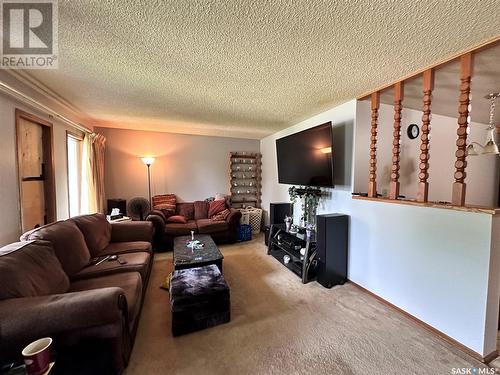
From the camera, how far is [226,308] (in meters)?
1.98

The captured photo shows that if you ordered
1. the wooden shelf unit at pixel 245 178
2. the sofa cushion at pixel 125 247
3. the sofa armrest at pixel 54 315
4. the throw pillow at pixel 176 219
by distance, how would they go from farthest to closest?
the wooden shelf unit at pixel 245 178, the throw pillow at pixel 176 219, the sofa cushion at pixel 125 247, the sofa armrest at pixel 54 315

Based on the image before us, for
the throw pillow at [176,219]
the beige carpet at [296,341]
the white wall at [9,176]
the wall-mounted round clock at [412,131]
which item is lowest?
the beige carpet at [296,341]

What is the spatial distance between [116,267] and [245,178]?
3.66 metres

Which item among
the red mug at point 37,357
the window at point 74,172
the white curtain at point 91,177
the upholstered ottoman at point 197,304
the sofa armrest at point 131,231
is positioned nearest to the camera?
the red mug at point 37,357

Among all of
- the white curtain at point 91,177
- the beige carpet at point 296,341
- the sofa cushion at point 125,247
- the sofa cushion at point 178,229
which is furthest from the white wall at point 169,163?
the beige carpet at point 296,341

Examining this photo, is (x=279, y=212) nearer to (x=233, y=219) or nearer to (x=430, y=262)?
(x=233, y=219)

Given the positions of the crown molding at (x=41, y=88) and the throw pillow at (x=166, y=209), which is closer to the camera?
the crown molding at (x=41, y=88)

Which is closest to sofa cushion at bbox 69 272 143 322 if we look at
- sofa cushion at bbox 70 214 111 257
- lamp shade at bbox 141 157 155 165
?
sofa cushion at bbox 70 214 111 257

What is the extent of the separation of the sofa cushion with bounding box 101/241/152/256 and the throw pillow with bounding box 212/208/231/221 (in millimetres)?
1665

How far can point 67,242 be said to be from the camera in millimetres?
2021

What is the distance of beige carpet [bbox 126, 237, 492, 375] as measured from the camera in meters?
1.54

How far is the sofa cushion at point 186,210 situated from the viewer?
→ 4.60 meters

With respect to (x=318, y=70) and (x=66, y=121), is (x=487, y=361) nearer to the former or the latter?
(x=318, y=70)

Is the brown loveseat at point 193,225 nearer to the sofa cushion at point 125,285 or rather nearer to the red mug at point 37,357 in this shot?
the sofa cushion at point 125,285
